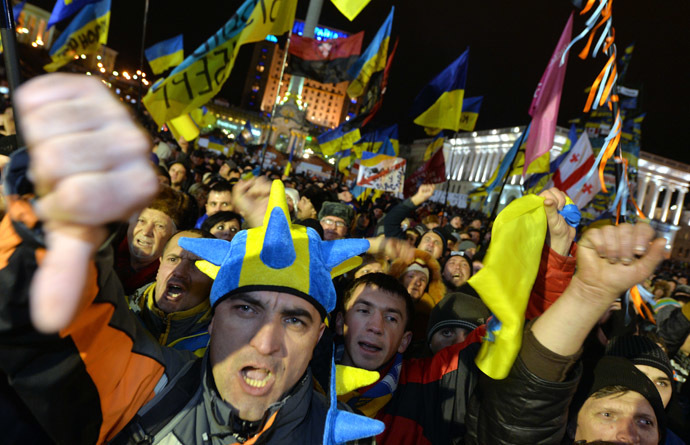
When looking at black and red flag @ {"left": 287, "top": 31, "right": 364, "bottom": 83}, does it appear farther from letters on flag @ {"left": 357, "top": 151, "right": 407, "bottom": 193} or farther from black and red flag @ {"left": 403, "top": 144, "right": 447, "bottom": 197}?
black and red flag @ {"left": 403, "top": 144, "right": 447, "bottom": 197}

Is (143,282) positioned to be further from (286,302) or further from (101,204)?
(101,204)

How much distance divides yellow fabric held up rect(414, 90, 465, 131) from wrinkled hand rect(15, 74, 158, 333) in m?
8.52

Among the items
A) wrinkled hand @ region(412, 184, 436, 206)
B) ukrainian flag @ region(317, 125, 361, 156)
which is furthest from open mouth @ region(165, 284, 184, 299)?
ukrainian flag @ region(317, 125, 361, 156)

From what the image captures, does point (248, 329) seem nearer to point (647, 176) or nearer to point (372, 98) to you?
point (372, 98)

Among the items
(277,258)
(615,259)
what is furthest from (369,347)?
(615,259)

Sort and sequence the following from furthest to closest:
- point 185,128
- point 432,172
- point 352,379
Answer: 1. point 432,172
2. point 185,128
3. point 352,379

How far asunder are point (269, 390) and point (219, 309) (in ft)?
1.22

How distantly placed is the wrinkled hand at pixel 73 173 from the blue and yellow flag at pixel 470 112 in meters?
11.1

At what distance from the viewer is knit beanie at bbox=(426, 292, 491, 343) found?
9.85ft

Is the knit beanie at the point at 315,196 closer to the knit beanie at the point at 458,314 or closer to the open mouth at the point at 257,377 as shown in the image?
the knit beanie at the point at 458,314

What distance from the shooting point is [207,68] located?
4.96 m

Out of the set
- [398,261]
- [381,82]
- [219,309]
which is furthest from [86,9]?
[219,309]

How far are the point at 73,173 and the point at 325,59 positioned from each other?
414 inches

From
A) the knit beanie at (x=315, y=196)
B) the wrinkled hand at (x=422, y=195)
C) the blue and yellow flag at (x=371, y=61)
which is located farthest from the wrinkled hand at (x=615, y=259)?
the blue and yellow flag at (x=371, y=61)
